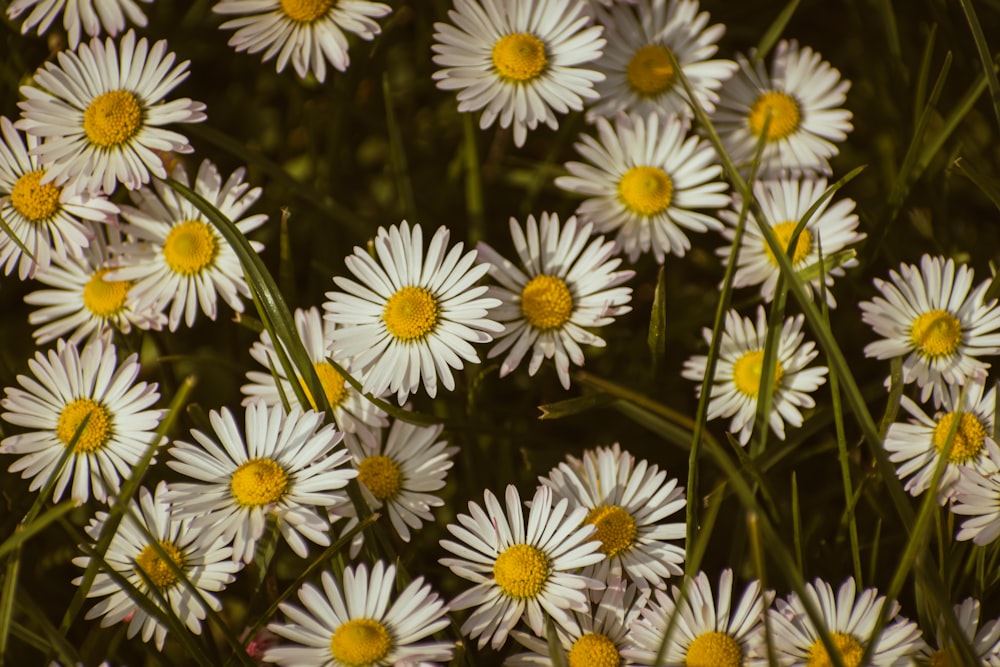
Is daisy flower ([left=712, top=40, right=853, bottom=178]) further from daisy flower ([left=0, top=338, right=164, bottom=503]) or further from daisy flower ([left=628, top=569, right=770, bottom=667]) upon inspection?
daisy flower ([left=0, top=338, right=164, bottom=503])

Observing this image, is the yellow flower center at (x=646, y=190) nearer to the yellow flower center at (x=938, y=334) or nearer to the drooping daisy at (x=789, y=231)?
the drooping daisy at (x=789, y=231)

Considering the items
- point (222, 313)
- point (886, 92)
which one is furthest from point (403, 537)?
point (886, 92)

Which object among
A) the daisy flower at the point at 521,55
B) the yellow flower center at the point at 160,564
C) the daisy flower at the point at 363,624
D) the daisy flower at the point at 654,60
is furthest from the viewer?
the daisy flower at the point at 654,60

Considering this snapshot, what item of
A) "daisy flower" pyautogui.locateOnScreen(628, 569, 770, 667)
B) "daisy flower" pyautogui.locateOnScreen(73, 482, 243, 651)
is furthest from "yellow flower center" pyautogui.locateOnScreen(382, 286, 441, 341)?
"daisy flower" pyautogui.locateOnScreen(628, 569, 770, 667)

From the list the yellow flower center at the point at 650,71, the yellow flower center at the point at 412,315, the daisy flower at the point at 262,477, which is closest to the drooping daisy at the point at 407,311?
the yellow flower center at the point at 412,315

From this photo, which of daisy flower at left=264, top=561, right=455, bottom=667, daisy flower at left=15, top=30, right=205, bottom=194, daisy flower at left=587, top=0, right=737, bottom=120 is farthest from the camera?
daisy flower at left=587, top=0, right=737, bottom=120

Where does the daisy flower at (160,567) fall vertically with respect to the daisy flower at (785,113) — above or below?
below
